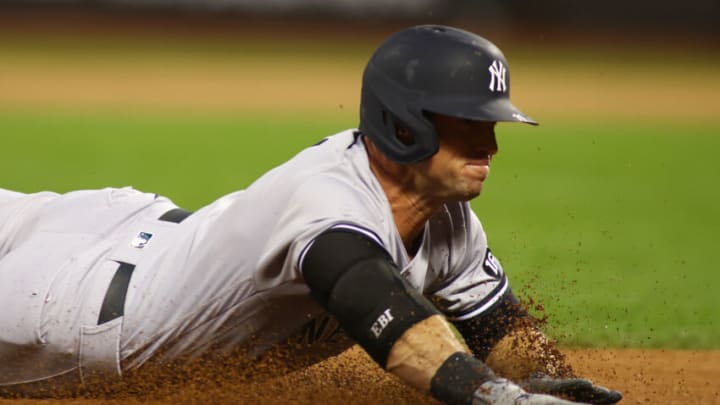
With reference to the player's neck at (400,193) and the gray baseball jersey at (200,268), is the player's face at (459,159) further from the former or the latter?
the gray baseball jersey at (200,268)

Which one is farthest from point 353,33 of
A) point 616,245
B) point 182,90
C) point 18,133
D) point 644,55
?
point 616,245

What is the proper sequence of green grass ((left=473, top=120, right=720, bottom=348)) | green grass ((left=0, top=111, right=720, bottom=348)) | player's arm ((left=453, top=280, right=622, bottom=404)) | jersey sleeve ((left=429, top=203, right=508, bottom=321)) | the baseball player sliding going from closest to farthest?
the baseball player sliding, jersey sleeve ((left=429, top=203, right=508, bottom=321)), player's arm ((left=453, top=280, right=622, bottom=404)), green grass ((left=473, top=120, right=720, bottom=348)), green grass ((left=0, top=111, right=720, bottom=348))

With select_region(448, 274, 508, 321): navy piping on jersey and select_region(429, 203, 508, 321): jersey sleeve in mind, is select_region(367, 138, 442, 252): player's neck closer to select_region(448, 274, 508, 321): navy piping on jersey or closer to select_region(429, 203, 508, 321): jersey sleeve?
select_region(429, 203, 508, 321): jersey sleeve

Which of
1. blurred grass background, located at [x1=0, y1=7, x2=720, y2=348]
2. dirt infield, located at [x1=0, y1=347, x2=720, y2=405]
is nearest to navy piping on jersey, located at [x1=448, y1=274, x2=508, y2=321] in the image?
dirt infield, located at [x1=0, y1=347, x2=720, y2=405]

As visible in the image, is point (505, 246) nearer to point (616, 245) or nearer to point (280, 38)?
point (616, 245)

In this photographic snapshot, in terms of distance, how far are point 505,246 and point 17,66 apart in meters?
21.1

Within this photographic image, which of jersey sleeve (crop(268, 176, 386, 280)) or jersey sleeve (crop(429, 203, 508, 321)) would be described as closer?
jersey sleeve (crop(268, 176, 386, 280))

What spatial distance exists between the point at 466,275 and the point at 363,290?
3.41 feet

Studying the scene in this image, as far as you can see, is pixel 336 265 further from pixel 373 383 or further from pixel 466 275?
pixel 373 383

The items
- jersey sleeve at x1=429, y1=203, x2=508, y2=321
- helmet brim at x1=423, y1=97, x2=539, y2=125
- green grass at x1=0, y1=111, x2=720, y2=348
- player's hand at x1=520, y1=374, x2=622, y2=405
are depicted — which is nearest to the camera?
helmet brim at x1=423, y1=97, x2=539, y2=125

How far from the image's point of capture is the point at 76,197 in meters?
4.31

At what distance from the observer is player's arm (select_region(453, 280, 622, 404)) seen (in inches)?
157

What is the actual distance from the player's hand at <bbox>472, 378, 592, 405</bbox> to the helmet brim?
78 centimetres

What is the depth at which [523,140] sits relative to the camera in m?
19.9
